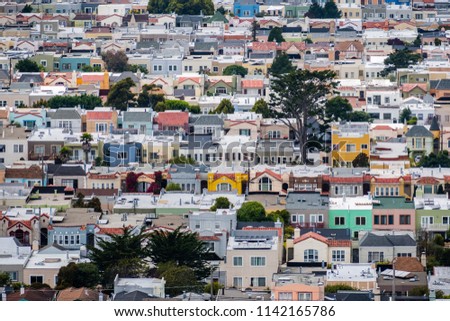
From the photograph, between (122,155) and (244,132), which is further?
(244,132)

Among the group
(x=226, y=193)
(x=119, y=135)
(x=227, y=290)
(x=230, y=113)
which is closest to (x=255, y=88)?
(x=230, y=113)

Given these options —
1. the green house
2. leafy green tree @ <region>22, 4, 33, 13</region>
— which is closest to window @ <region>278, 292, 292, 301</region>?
the green house

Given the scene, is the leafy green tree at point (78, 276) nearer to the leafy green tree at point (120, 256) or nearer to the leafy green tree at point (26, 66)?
the leafy green tree at point (120, 256)

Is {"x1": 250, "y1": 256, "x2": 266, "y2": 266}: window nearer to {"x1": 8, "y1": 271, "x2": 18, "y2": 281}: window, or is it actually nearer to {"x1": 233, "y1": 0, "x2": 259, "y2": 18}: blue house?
{"x1": 8, "y1": 271, "x2": 18, "y2": 281}: window

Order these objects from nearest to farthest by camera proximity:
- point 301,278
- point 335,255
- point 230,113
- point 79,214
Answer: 1. point 301,278
2. point 335,255
3. point 79,214
4. point 230,113

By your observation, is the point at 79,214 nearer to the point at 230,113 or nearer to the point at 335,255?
the point at 335,255

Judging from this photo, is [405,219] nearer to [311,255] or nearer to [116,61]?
[311,255]

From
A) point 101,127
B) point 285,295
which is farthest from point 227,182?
point 285,295
